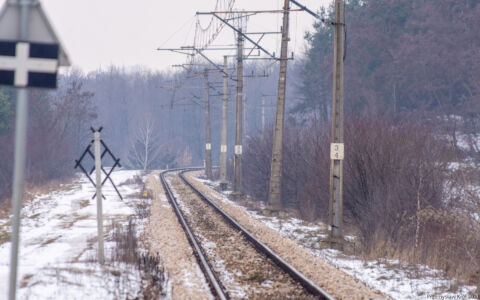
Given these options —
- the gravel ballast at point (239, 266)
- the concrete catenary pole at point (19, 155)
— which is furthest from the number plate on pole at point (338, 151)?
the concrete catenary pole at point (19, 155)

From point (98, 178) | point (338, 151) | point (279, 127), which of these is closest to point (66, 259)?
point (98, 178)

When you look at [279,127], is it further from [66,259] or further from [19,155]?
[19,155]

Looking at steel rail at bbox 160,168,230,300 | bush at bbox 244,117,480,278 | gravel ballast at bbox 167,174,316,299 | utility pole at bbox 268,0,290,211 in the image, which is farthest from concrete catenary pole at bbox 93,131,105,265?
utility pole at bbox 268,0,290,211

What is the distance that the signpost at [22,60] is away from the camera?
182 inches

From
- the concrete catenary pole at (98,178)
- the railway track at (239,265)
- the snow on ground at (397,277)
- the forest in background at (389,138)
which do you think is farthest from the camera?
the forest in background at (389,138)

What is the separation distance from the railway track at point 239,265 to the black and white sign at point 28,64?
4422 millimetres

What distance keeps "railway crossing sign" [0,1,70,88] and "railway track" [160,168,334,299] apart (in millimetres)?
4452

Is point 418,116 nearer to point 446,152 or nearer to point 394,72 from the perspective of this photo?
point 394,72

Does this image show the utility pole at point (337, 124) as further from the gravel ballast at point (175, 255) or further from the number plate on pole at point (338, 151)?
the gravel ballast at point (175, 255)

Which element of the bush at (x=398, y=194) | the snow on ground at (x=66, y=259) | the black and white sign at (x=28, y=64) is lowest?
the snow on ground at (x=66, y=259)

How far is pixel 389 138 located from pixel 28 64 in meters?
12.6

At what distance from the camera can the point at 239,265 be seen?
10375mm

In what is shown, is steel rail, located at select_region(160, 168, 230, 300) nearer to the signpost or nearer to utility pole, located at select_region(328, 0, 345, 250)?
utility pole, located at select_region(328, 0, 345, 250)

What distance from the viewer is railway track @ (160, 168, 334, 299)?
27.3 feet
